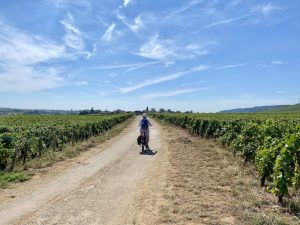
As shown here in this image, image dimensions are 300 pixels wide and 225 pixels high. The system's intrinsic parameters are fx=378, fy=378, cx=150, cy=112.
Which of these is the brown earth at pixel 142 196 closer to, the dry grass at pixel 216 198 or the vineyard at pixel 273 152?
the dry grass at pixel 216 198

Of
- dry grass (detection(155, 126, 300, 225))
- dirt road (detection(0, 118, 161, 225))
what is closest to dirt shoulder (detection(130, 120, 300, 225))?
dry grass (detection(155, 126, 300, 225))

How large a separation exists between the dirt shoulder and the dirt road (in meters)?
0.52

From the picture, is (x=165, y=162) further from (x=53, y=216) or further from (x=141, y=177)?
(x=53, y=216)

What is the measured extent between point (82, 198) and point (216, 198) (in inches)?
145

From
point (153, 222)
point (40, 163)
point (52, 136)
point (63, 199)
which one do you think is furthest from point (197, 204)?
point (52, 136)

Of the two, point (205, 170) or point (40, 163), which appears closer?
point (205, 170)

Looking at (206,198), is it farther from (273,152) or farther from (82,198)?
(82,198)

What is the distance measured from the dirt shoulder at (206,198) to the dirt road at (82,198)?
525 millimetres

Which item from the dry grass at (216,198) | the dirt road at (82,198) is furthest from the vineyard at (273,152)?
the dirt road at (82,198)

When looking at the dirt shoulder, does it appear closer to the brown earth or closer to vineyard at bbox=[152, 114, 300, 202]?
the brown earth

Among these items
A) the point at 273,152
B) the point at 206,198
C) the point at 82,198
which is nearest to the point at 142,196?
the point at 82,198

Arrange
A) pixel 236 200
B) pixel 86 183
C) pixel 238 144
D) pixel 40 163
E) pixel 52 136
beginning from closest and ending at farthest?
pixel 236 200
pixel 86 183
pixel 40 163
pixel 238 144
pixel 52 136

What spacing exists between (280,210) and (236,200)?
1.21 m

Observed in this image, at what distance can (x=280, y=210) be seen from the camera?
30.7ft
